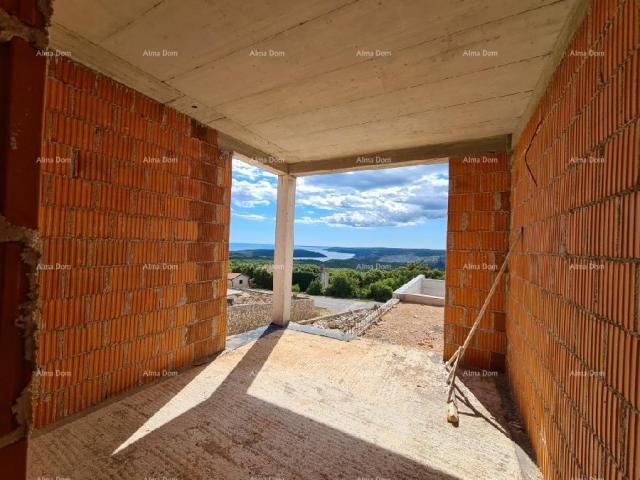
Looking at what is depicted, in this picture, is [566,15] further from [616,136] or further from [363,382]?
[363,382]

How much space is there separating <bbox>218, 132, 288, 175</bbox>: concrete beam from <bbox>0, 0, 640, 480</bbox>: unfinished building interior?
21 cm

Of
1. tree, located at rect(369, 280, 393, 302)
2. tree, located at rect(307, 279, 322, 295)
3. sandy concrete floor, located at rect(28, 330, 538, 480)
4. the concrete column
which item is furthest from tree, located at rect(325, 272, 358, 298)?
sandy concrete floor, located at rect(28, 330, 538, 480)

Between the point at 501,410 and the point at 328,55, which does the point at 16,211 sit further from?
the point at 501,410

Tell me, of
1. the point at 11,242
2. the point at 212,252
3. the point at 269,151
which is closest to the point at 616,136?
the point at 11,242

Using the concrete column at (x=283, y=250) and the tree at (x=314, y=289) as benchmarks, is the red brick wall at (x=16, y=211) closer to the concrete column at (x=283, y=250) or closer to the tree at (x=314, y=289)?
the concrete column at (x=283, y=250)

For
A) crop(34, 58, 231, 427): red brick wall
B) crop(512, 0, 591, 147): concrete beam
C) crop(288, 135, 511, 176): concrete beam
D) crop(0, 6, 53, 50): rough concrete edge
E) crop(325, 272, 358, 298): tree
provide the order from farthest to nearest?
1. crop(325, 272, 358, 298): tree
2. crop(288, 135, 511, 176): concrete beam
3. crop(34, 58, 231, 427): red brick wall
4. crop(512, 0, 591, 147): concrete beam
5. crop(0, 6, 53, 50): rough concrete edge

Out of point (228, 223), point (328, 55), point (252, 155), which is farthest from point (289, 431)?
point (252, 155)

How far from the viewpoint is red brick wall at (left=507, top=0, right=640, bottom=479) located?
1162 mm

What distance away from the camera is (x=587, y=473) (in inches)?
55.3

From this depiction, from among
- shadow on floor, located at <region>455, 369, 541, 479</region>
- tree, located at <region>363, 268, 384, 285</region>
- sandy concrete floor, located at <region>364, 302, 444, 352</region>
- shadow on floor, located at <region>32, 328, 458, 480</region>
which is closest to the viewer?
shadow on floor, located at <region>32, 328, 458, 480</region>

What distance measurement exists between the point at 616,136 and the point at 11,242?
6.64 feet

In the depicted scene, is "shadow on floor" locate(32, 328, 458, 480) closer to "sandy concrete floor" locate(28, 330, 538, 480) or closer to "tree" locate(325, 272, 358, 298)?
"sandy concrete floor" locate(28, 330, 538, 480)

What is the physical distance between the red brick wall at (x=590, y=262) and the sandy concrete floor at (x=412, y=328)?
2523 mm

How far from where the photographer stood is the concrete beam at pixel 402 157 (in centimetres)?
389
